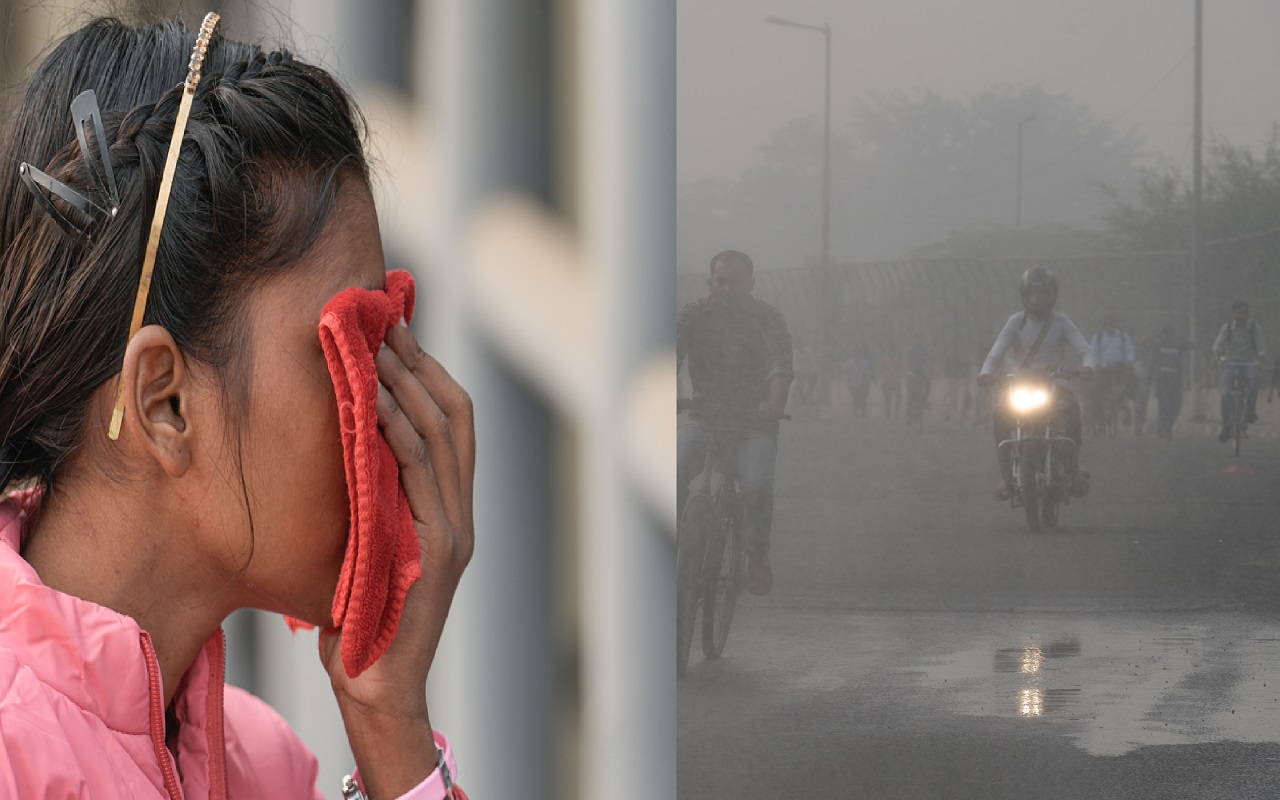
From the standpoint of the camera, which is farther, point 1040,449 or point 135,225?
point 1040,449

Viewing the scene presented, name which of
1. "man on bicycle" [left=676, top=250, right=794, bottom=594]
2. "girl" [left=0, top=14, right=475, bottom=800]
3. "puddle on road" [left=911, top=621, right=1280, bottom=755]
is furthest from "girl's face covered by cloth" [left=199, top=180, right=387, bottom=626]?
"puddle on road" [left=911, top=621, right=1280, bottom=755]

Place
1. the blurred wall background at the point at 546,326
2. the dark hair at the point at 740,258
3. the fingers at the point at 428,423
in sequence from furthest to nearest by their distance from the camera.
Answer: the blurred wall background at the point at 546,326, the dark hair at the point at 740,258, the fingers at the point at 428,423

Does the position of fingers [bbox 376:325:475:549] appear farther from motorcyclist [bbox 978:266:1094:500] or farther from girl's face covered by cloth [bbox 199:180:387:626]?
motorcyclist [bbox 978:266:1094:500]

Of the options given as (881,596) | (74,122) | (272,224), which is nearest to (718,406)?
(881,596)

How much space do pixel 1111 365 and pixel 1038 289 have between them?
0.12m

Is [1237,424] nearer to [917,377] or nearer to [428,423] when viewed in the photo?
[917,377]

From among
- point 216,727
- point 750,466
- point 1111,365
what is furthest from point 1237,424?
point 216,727

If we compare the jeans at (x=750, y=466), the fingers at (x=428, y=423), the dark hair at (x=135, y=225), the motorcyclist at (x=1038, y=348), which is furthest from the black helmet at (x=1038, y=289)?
the dark hair at (x=135, y=225)

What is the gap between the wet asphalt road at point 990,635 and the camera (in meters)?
1.32

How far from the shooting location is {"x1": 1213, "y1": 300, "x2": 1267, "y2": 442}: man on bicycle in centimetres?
128

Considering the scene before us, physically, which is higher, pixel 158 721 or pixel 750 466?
pixel 750 466

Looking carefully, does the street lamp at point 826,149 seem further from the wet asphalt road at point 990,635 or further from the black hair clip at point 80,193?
the black hair clip at point 80,193

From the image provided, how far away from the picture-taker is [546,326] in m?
1.58

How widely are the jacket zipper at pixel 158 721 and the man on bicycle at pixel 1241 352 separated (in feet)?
3.72
